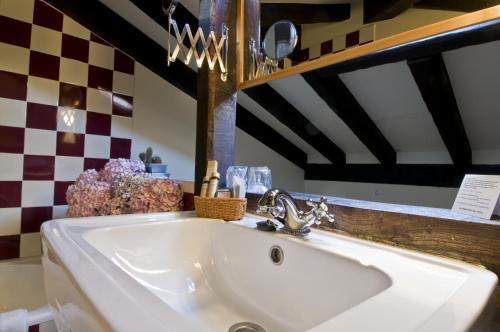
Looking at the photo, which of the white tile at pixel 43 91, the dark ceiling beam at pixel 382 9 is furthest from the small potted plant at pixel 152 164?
the dark ceiling beam at pixel 382 9

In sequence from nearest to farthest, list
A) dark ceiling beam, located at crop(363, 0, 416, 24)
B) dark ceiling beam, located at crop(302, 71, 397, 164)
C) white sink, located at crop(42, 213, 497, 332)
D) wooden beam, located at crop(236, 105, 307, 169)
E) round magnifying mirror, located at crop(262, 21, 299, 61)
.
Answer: white sink, located at crop(42, 213, 497, 332)
dark ceiling beam, located at crop(363, 0, 416, 24)
dark ceiling beam, located at crop(302, 71, 397, 164)
round magnifying mirror, located at crop(262, 21, 299, 61)
wooden beam, located at crop(236, 105, 307, 169)

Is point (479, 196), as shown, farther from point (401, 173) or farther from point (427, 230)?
point (401, 173)

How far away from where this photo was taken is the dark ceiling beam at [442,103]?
2.13 feet

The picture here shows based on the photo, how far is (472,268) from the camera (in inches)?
18.2

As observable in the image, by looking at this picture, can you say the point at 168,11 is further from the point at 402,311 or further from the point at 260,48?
the point at 402,311

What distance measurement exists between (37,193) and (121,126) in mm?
529

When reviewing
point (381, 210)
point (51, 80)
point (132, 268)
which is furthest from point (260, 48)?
point (51, 80)

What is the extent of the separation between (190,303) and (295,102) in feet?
2.26

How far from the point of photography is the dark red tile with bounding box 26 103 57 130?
134 cm

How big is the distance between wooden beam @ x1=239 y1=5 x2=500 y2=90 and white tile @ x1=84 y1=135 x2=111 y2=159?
1.23 metres

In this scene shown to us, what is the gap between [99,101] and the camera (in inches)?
61.3

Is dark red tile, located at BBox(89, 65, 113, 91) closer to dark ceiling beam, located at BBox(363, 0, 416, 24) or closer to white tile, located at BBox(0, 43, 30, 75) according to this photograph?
white tile, located at BBox(0, 43, 30, 75)

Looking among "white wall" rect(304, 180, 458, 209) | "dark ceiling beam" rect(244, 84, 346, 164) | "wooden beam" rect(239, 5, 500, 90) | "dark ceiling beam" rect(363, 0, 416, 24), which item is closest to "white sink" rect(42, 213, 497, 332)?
"white wall" rect(304, 180, 458, 209)

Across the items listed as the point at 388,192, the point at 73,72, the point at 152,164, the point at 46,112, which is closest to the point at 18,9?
the point at 73,72
